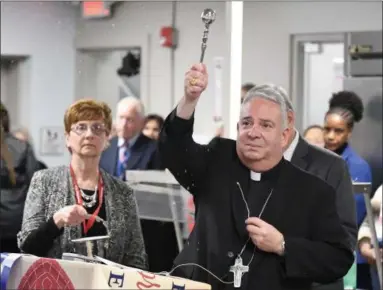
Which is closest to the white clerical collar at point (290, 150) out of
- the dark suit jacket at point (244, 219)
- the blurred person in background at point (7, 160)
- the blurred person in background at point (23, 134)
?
the dark suit jacket at point (244, 219)

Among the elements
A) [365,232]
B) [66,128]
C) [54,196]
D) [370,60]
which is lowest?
[365,232]

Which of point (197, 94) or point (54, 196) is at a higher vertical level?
point (197, 94)

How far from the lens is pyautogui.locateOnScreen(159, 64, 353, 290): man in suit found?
2.03 m

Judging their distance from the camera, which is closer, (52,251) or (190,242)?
(190,242)

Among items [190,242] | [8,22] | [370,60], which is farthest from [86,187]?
[370,60]

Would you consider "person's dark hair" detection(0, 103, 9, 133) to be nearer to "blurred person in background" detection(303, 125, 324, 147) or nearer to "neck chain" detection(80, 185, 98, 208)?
"neck chain" detection(80, 185, 98, 208)

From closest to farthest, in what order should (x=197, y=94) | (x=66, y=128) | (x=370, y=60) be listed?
(x=197, y=94) < (x=66, y=128) < (x=370, y=60)

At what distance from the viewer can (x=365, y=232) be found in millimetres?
3449

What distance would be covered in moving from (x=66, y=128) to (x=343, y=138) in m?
1.32

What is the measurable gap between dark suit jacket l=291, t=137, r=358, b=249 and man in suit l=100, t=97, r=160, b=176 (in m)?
1.11

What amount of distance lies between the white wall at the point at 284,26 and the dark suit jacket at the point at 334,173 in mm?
1933

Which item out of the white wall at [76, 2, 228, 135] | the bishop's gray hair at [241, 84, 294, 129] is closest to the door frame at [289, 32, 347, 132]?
the white wall at [76, 2, 228, 135]

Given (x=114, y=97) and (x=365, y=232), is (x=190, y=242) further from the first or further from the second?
(x=114, y=97)

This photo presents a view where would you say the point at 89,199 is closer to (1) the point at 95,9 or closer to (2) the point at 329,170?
(2) the point at 329,170
